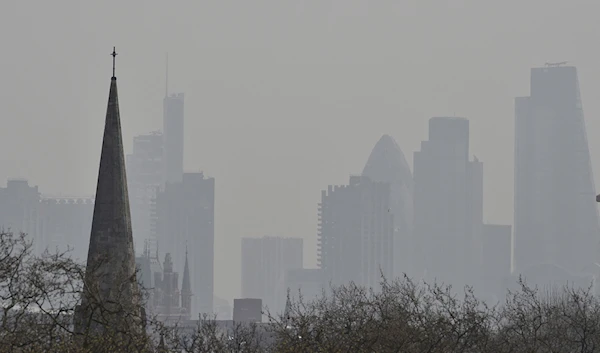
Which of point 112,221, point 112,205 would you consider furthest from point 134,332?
point 112,205

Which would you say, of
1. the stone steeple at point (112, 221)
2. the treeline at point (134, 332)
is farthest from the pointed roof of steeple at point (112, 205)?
the treeline at point (134, 332)

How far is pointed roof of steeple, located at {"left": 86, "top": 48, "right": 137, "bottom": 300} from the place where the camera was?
2470 inches

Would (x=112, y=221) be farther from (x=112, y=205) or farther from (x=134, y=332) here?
(x=134, y=332)

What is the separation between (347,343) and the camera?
59.2 m

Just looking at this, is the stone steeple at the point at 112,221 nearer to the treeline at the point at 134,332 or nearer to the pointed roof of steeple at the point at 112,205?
the pointed roof of steeple at the point at 112,205

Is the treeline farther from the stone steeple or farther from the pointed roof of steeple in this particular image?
the pointed roof of steeple

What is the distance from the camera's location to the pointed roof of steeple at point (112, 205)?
62.8 metres

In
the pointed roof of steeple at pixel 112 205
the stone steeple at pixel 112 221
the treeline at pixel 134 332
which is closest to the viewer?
the treeline at pixel 134 332

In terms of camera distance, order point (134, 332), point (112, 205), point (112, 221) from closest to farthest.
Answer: point (134, 332) < point (112, 221) < point (112, 205)

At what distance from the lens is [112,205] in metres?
63.6

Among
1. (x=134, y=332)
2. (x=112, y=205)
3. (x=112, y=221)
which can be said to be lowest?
(x=134, y=332)

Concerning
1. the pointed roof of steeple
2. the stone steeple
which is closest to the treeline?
the stone steeple

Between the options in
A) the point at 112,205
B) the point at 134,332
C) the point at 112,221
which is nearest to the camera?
the point at 134,332

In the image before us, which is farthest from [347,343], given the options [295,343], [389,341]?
[295,343]
